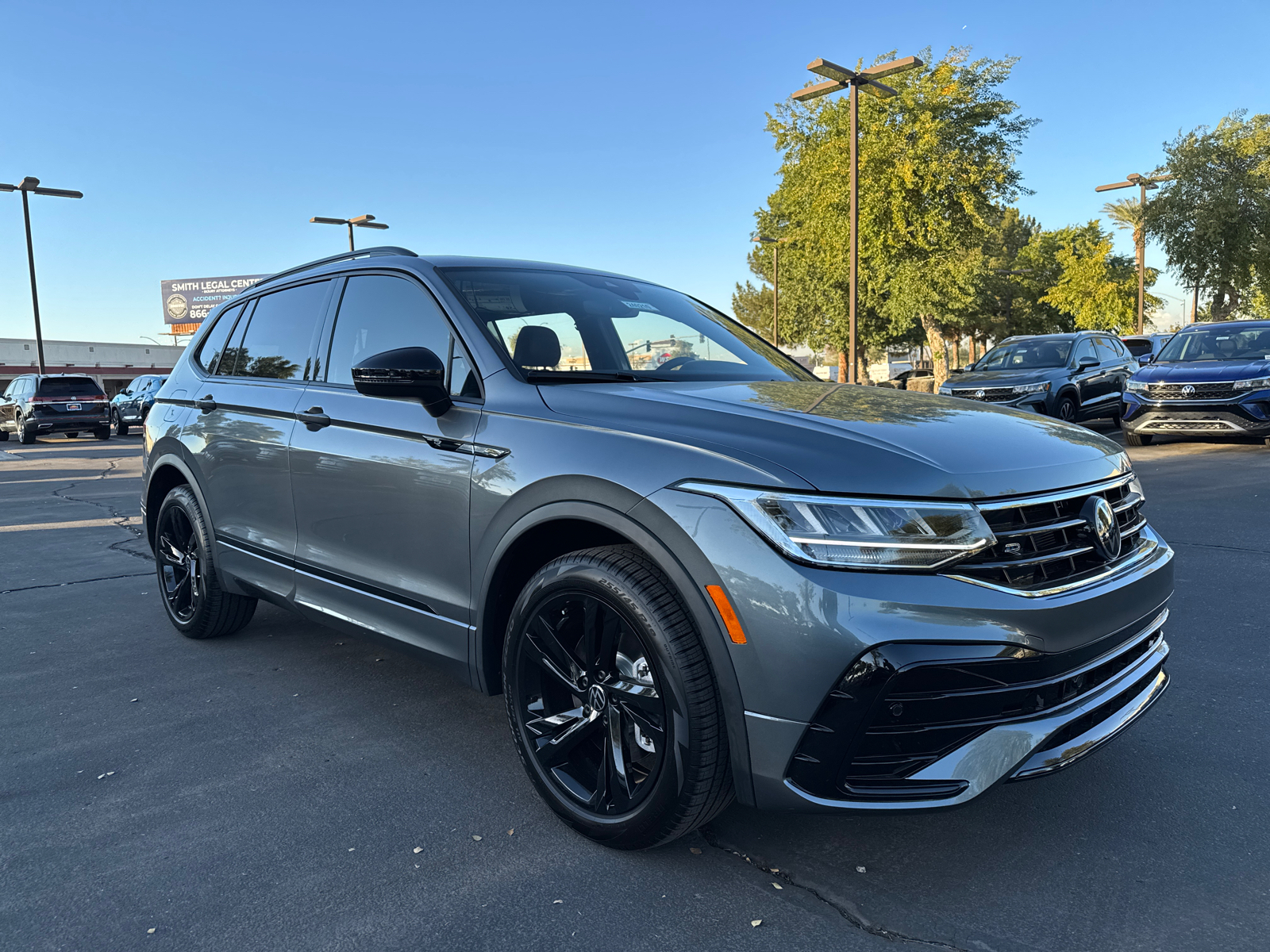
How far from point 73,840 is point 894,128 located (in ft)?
85.0

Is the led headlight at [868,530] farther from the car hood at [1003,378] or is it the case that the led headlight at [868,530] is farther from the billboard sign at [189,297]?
the billboard sign at [189,297]

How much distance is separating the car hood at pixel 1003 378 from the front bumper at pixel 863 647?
12515mm

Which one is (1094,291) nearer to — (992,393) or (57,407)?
(992,393)

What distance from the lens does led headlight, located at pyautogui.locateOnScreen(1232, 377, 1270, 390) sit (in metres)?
11.1

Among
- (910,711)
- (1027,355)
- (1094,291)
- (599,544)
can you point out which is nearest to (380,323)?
(599,544)

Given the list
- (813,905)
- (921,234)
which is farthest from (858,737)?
(921,234)

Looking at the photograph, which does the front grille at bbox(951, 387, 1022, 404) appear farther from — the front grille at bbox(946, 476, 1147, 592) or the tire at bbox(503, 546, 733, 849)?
the tire at bbox(503, 546, 733, 849)

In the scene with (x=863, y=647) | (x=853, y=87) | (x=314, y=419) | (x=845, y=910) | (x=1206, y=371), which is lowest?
(x=845, y=910)

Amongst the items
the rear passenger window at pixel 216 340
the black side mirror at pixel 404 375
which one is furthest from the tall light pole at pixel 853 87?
the black side mirror at pixel 404 375

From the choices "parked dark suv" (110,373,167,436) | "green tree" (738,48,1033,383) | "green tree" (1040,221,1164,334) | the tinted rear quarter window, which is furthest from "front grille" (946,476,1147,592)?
"green tree" (1040,221,1164,334)

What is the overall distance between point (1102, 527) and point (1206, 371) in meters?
10.9

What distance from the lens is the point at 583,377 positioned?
3070 mm

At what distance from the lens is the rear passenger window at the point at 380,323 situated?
3262 millimetres

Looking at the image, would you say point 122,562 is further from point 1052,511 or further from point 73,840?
point 1052,511
